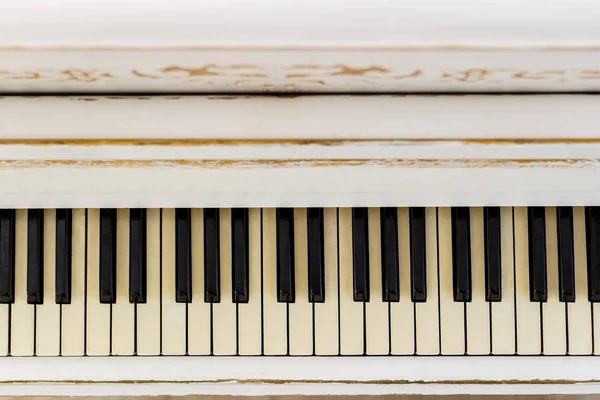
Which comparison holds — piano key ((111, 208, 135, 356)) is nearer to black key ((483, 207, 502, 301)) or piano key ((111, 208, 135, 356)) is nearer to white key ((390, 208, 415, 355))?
white key ((390, 208, 415, 355))

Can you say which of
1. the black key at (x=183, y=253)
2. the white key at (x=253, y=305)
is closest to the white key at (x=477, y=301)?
the white key at (x=253, y=305)

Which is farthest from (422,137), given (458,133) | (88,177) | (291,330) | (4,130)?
(4,130)

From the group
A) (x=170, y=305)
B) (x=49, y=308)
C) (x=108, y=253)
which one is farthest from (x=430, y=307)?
(x=49, y=308)

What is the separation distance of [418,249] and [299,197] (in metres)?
0.22

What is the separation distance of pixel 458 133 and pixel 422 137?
0.17ft

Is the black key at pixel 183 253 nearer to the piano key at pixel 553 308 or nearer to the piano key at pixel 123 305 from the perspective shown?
the piano key at pixel 123 305

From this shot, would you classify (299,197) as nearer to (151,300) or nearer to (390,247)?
(390,247)

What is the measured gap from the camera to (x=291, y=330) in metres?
0.80

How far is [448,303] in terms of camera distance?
31.5 inches

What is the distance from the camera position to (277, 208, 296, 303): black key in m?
0.77

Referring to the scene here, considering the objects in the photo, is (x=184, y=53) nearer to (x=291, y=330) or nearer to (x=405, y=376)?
(x=291, y=330)

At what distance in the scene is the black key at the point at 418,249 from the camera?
769mm

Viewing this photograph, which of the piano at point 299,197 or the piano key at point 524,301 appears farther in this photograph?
the piano key at point 524,301

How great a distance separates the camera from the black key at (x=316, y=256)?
2.51 feet
